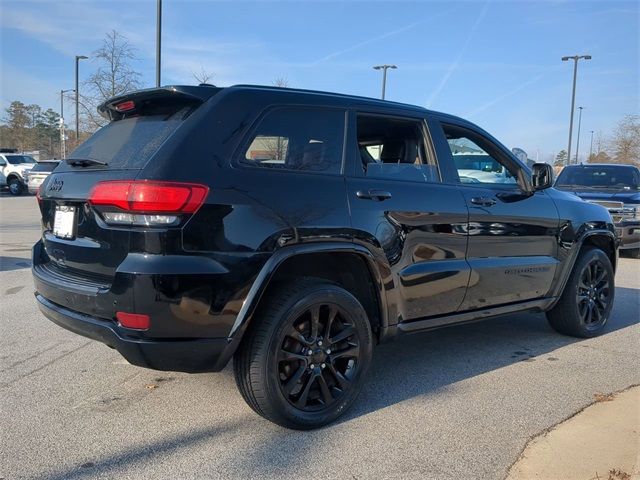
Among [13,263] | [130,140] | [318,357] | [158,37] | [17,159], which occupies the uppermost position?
[158,37]

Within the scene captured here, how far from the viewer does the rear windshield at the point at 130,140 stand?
3.00m

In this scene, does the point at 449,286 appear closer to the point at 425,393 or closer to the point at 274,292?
the point at 425,393

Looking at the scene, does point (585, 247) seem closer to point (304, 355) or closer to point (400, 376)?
point (400, 376)

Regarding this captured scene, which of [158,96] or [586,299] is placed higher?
[158,96]

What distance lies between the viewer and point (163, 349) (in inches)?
110

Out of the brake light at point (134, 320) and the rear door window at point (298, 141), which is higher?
the rear door window at point (298, 141)

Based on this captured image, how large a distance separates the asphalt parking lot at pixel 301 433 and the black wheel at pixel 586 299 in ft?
0.51

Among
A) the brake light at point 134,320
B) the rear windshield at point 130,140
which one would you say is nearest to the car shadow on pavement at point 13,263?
the rear windshield at point 130,140

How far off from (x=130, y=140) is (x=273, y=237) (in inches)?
41.6

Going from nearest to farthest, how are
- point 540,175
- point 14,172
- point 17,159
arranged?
point 540,175, point 14,172, point 17,159

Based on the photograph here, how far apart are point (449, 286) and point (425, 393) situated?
2.43 ft

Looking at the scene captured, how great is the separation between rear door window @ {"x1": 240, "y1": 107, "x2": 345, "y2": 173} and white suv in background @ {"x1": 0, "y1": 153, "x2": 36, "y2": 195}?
2604 cm

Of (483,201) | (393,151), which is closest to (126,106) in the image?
(393,151)

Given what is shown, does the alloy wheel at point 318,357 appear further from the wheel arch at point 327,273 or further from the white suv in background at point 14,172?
the white suv in background at point 14,172
